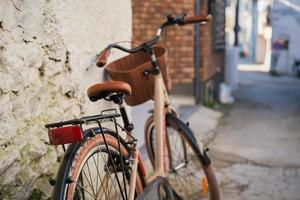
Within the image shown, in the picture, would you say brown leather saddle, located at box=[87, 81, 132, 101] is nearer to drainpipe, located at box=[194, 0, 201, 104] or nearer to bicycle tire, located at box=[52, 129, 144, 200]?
bicycle tire, located at box=[52, 129, 144, 200]

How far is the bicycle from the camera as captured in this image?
1.69 meters

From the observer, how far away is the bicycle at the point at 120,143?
1.69m

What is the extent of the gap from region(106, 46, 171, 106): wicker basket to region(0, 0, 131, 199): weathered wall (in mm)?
188

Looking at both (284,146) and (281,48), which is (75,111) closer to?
(284,146)

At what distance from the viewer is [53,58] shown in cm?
229

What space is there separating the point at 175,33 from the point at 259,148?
258cm

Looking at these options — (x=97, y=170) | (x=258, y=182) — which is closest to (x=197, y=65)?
(x=258, y=182)

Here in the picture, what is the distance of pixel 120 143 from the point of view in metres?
2.13

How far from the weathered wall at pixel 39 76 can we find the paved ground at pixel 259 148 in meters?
1.68

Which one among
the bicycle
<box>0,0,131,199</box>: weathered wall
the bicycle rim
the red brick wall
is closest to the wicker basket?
the bicycle

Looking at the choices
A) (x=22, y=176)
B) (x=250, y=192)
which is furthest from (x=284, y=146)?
(x=22, y=176)

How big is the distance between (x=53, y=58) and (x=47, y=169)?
0.60 metres

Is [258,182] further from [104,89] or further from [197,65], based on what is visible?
[197,65]

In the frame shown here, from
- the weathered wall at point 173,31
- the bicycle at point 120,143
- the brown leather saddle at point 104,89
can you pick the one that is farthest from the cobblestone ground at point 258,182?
the weathered wall at point 173,31
